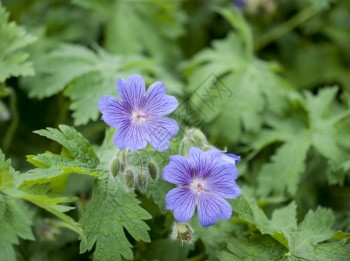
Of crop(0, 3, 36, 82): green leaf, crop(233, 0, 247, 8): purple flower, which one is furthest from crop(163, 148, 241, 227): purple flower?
crop(233, 0, 247, 8): purple flower

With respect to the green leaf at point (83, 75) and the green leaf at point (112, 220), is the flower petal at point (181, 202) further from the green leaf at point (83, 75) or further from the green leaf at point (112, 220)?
the green leaf at point (83, 75)

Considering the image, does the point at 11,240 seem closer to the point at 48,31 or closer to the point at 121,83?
the point at 121,83

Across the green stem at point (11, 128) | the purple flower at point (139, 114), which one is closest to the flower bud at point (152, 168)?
the purple flower at point (139, 114)

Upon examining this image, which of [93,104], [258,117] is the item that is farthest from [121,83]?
[258,117]

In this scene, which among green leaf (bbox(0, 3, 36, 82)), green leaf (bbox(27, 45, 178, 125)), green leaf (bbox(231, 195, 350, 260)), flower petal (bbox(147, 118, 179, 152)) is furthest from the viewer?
green leaf (bbox(27, 45, 178, 125))

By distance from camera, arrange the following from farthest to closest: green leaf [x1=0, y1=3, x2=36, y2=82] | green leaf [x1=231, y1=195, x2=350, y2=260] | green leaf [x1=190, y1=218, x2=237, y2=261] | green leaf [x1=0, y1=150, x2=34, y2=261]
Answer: green leaf [x1=0, y1=3, x2=36, y2=82] → green leaf [x1=190, y1=218, x2=237, y2=261] → green leaf [x1=231, y1=195, x2=350, y2=260] → green leaf [x1=0, y1=150, x2=34, y2=261]

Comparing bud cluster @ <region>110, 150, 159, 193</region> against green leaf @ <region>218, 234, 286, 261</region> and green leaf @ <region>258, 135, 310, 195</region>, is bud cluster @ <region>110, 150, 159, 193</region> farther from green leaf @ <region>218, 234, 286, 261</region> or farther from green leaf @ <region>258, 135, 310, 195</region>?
green leaf @ <region>258, 135, 310, 195</region>

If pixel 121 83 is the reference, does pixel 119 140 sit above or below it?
below
